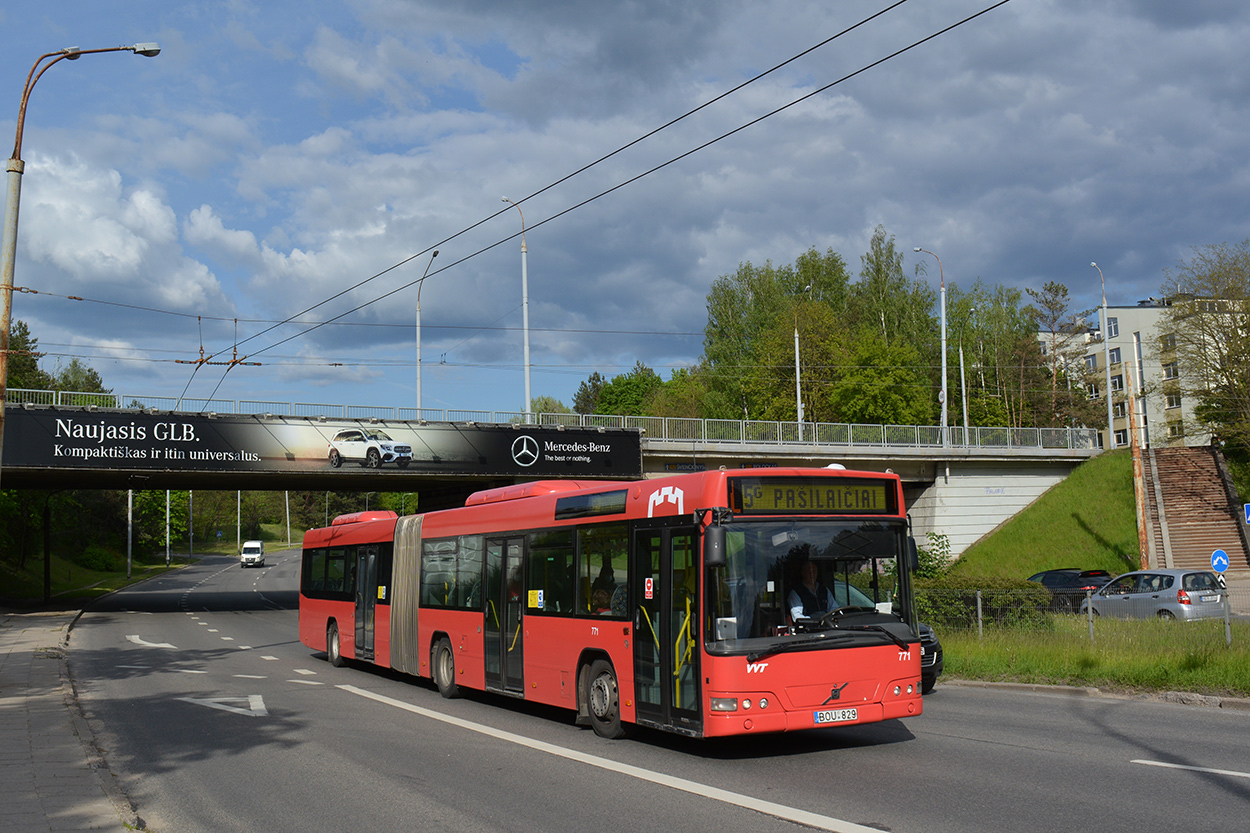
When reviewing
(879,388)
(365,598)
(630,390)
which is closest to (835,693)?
(365,598)

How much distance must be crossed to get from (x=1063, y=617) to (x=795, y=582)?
10.5 metres

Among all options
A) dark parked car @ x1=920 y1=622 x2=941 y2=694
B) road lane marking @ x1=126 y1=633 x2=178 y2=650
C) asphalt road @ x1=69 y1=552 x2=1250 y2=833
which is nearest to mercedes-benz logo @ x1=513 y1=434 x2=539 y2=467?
road lane marking @ x1=126 y1=633 x2=178 y2=650

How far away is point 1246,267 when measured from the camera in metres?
47.4

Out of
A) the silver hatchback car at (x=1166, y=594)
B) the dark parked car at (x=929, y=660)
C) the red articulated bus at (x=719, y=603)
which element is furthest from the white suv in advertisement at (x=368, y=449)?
the dark parked car at (x=929, y=660)

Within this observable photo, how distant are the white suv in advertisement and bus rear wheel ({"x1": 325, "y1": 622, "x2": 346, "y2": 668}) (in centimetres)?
1820

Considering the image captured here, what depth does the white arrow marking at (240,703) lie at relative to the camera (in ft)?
44.1

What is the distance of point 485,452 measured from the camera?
40.8 m

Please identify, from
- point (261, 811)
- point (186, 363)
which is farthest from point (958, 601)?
point (186, 363)

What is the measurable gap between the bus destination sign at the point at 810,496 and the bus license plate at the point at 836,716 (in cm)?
181

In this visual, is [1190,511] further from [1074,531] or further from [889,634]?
[889,634]

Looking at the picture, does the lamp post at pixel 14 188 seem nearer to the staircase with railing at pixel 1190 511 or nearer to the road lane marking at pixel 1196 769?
the road lane marking at pixel 1196 769

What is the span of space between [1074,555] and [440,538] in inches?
1428

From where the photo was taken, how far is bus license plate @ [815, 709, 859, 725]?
921 centimetres

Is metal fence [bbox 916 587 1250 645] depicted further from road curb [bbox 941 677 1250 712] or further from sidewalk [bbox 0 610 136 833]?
sidewalk [bbox 0 610 136 833]
